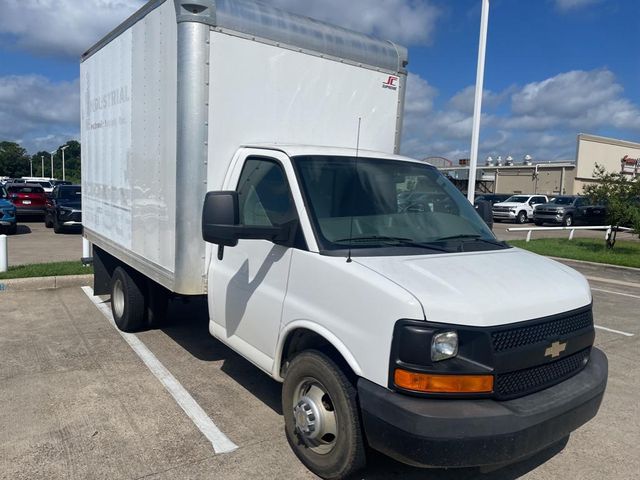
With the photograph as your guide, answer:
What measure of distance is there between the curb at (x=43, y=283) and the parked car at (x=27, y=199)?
13.6m

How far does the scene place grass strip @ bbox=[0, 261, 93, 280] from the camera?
8.68 m

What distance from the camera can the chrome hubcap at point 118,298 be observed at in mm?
6323

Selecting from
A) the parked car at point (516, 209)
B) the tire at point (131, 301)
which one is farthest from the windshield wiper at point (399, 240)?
the parked car at point (516, 209)

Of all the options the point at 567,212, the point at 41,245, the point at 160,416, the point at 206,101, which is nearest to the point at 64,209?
the point at 41,245

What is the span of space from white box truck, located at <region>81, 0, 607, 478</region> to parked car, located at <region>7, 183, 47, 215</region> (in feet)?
55.9

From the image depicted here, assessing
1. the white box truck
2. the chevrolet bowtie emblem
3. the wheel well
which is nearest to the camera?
the white box truck

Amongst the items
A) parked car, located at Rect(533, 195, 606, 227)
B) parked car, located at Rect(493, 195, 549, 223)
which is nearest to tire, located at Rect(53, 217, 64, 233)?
parked car, located at Rect(493, 195, 549, 223)

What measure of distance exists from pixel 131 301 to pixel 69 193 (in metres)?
14.7

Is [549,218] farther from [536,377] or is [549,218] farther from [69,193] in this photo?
[536,377]

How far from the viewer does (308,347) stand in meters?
3.59

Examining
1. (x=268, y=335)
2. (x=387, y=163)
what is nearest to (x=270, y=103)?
(x=387, y=163)

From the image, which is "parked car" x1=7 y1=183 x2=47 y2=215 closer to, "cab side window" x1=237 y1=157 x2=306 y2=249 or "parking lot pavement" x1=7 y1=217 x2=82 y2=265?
"parking lot pavement" x1=7 y1=217 x2=82 y2=265

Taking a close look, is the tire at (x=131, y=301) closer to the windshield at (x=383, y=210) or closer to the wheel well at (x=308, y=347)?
the wheel well at (x=308, y=347)

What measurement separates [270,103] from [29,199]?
1937cm
